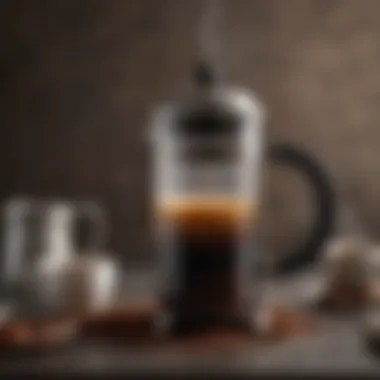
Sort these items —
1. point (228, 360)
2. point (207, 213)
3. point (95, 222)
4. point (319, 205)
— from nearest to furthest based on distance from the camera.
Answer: point (228, 360)
point (207, 213)
point (319, 205)
point (95, 222)

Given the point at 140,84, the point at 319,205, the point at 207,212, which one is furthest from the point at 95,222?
the point at 207,212

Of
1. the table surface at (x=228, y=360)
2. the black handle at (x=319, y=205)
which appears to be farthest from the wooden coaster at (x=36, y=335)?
the black handle at (x=319, y=205)

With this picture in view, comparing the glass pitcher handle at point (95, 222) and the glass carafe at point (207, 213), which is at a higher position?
the glass pitcher handle at point (95, 222)

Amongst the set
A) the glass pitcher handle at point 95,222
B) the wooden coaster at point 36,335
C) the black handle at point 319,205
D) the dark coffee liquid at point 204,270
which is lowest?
the wooden coaster at point 36,335

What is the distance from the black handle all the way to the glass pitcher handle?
599 mm

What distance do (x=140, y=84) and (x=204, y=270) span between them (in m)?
0.83

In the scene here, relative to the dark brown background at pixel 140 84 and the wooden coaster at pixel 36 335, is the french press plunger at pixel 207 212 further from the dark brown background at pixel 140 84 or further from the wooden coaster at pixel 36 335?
the dark brown background at pixel 140 84

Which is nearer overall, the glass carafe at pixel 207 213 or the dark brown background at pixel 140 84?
the glass carafe at pixel 207 213

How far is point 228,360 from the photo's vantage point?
67 centimetres

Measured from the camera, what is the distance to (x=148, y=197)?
1.53 metres

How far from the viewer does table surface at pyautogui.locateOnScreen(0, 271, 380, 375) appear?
64 centimetres

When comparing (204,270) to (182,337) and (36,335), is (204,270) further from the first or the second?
(36,335)

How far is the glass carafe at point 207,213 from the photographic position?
765mm

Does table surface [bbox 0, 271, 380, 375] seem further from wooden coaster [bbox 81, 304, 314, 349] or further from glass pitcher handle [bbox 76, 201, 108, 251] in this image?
glass pitcher handle [bbox 76, 201, 108, 251]
